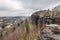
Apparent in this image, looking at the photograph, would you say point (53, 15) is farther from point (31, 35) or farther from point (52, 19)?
point (31, 35)

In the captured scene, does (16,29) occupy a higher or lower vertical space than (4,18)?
lower

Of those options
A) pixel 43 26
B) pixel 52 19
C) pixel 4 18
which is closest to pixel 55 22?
pixel 52 19

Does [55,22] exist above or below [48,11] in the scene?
below

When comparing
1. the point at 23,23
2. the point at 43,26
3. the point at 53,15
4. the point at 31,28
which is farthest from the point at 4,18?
the point at 53,15

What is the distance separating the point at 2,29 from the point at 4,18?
0.30 meters

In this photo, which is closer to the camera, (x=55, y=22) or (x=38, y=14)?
(x=55, y=22)

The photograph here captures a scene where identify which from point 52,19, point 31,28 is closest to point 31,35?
point 31,28

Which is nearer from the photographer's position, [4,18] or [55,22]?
[55,22]

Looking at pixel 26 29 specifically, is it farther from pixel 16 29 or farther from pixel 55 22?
pixel 55 22

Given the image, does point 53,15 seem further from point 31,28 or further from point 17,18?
point 17,18

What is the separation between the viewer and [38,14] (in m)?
3.61

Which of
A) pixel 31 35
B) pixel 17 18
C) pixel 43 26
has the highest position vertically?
pixel 17 18

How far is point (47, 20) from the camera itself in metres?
3.47

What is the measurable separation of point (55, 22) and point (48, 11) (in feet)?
1.73
